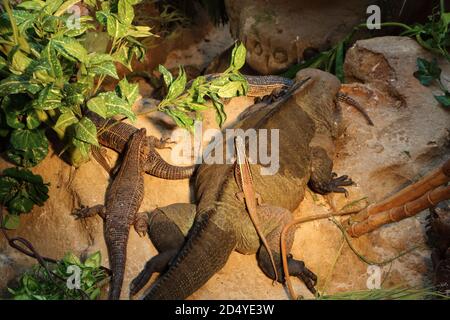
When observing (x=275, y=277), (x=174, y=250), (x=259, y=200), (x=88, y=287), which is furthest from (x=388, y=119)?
(x=88, y=287)

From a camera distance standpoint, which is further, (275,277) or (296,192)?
(296,192)

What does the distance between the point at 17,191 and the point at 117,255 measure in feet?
4.11

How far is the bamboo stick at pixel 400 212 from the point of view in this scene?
14.1ft

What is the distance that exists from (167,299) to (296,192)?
178cm

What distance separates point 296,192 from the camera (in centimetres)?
522

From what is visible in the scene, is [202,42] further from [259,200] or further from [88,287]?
[88,287]

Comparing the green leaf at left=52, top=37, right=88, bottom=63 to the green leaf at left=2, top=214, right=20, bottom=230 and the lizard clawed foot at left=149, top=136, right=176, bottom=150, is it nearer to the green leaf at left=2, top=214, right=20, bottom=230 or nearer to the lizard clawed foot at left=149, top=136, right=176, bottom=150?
the green leaf at left=2, top=214, right=20, bottom=230

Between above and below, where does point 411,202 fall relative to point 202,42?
above

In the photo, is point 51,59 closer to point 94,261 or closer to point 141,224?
point 94,261

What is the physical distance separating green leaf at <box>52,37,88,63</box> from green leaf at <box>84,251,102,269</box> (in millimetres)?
1629

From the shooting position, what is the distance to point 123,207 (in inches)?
200

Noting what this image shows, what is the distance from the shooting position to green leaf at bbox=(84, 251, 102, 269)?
4301 millimetres
